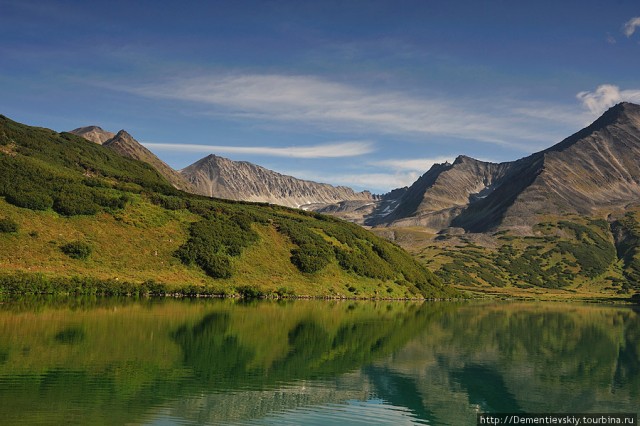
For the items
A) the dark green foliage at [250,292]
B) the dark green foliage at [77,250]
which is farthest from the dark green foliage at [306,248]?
the dark green foliage at [77,250]

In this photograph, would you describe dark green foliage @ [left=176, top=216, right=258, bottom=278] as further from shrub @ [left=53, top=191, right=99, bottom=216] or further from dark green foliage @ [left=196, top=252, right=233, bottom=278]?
shrub @ [left=53, top=191, right=99, bottom=216]

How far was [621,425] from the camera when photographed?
3438 centimetres

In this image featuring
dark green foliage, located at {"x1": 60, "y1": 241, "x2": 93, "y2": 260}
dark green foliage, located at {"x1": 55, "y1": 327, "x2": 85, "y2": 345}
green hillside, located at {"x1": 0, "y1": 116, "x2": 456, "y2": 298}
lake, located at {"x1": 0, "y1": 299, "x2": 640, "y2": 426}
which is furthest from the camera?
dark green foliage, located at {"x1": 60, "y1": 241, "x2": 93, "y2": 260}

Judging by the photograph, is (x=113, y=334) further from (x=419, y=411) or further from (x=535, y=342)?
(x=535, y=342)

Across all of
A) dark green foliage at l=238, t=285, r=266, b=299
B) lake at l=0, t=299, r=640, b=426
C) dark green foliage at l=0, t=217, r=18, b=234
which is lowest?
dark green foliage at l=238, t=285, r=266, b=299

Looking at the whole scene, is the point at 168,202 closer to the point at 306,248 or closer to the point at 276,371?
the point at 306,248

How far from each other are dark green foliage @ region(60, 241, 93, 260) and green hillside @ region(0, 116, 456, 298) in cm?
22

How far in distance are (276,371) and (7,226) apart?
92030 millimetres

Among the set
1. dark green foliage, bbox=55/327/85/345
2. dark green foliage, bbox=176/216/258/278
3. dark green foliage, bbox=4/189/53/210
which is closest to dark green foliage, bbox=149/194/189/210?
dark green foliage, bbox=176/216/258/278

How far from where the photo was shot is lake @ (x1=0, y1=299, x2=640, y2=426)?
32.5 meters

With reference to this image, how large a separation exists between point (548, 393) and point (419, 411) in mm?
13405

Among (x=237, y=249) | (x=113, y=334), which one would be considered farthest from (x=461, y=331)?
(x=237, y=249)

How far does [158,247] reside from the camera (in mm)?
135875

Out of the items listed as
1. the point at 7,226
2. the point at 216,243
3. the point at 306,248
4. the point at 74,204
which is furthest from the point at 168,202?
the point at 7,226
